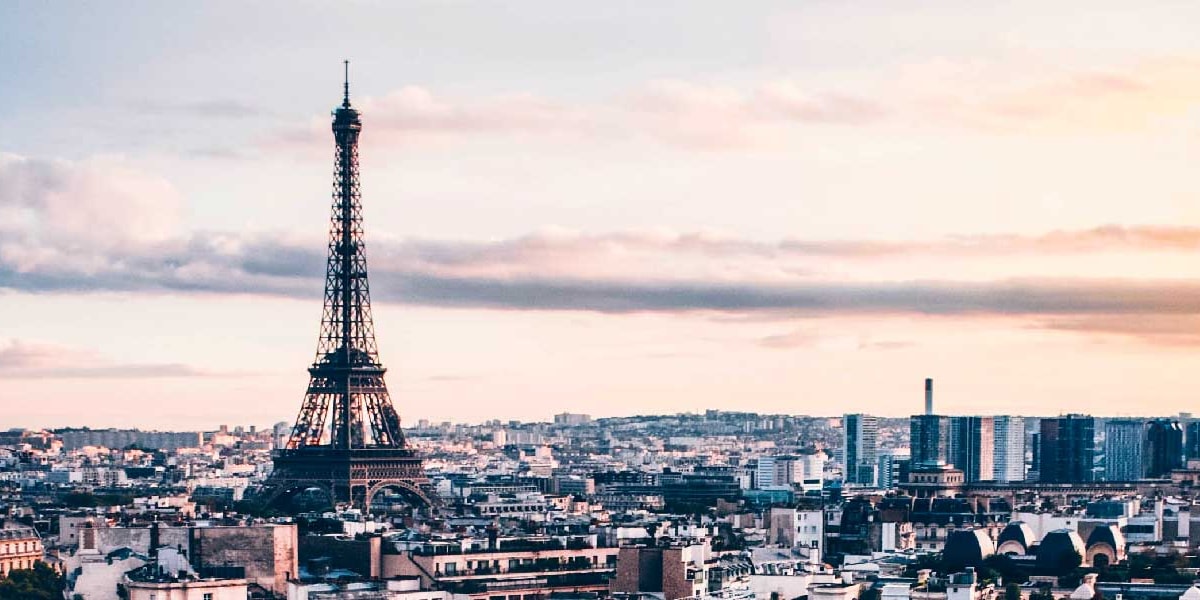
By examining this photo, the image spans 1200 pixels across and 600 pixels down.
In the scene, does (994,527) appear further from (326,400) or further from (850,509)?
(326,400)

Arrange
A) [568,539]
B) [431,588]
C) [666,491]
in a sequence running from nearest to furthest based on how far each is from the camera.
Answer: [431,588] < [568,539] < [666,491]

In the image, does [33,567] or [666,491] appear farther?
[666,491]

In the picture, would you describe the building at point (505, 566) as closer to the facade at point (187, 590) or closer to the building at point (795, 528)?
the facade at point (187, 590)

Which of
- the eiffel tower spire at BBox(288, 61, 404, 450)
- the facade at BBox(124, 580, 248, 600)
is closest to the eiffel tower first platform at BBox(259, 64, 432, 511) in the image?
the eiffel tower spire at BBox(288, 61, 404, 450)

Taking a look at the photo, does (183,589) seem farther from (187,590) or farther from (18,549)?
(18,549)

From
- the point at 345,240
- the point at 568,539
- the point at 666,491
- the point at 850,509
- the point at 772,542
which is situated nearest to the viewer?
the point at 568,539

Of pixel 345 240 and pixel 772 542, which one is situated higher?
pixel 345 240

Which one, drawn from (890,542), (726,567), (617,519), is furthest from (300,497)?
(726,567)

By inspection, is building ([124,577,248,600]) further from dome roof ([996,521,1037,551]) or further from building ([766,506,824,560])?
building ([766,506,824,560])
